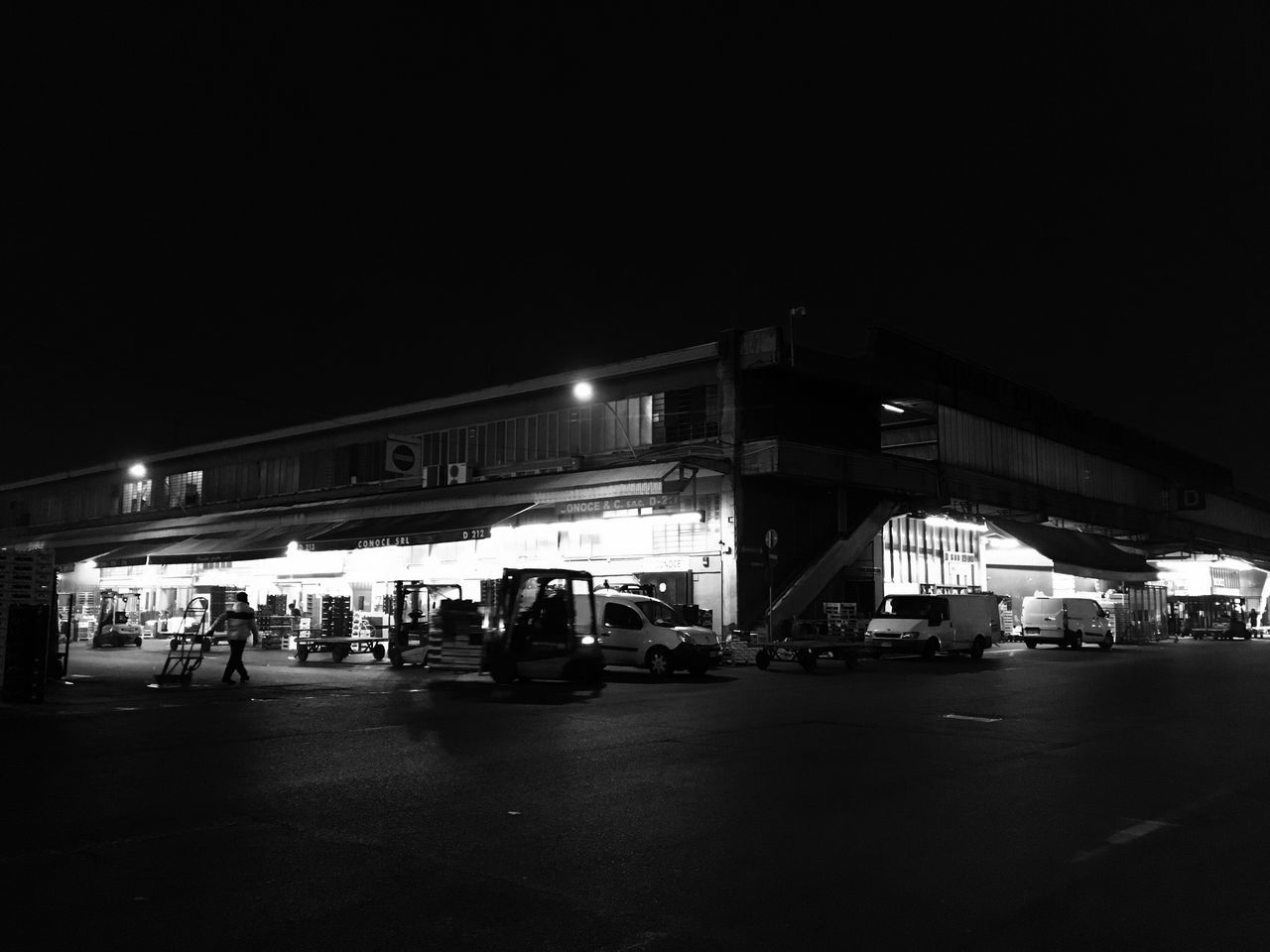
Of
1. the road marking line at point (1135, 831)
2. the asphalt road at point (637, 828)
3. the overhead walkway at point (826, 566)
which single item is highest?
the overhead walkway at point (826, 566)

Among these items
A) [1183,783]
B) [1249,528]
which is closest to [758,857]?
[1183,783]

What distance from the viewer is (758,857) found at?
21.1ft

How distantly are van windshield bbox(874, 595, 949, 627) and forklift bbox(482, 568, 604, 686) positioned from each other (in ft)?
44.5

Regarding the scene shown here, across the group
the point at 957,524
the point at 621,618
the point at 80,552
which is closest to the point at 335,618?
the point at 621,618

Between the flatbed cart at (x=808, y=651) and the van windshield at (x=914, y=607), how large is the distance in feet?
13.4

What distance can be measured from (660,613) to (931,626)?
386 inches

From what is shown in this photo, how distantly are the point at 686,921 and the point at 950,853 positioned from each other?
2.24m

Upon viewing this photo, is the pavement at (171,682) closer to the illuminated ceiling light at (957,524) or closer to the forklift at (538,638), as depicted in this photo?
the forklift at (538,638)

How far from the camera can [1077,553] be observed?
42.5m

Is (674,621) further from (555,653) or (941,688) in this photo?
(941,688)

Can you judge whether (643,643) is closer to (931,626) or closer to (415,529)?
(931,626)

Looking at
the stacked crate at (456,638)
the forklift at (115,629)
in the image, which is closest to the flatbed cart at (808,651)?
the stacked crate at (456,638)

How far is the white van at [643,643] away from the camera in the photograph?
23.5 m

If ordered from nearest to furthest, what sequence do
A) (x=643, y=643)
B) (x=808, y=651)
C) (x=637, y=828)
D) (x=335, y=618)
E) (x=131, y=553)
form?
(x=637, y=828) → (x=643, y=643) → (x=808, y=651) → (x=335, y=618) → (x=131, y=553)
